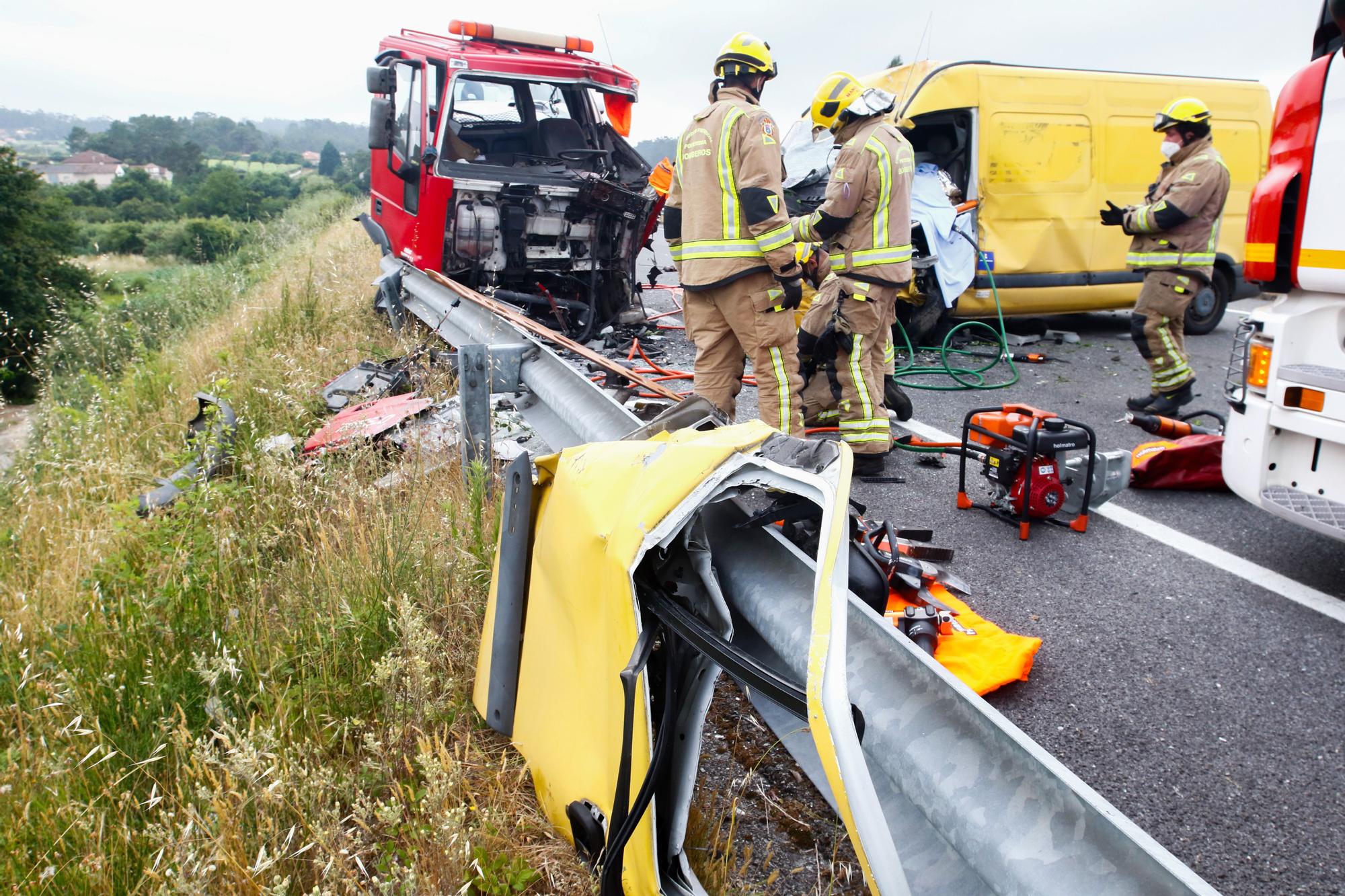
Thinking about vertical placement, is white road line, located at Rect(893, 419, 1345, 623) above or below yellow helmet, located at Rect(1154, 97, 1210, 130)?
below

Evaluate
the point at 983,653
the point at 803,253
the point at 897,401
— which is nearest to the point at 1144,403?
the point at 897,401

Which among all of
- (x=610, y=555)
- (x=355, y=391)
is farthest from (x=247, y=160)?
(x=610, y=555)

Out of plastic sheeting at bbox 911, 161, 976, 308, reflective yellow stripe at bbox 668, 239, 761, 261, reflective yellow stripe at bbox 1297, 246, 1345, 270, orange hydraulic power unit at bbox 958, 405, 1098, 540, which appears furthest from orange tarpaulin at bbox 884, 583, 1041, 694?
plastic sheeting at bbox 911, 161, 976, 308

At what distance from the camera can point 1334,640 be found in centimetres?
305

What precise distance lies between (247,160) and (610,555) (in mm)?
81152

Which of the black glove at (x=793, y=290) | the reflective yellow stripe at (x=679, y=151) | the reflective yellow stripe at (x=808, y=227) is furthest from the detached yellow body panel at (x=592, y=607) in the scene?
the reflective yellow stripe at (x=808, y=227)

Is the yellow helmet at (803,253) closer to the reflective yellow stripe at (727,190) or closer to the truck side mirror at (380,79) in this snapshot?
the reflective yellow stripe at (727,190)

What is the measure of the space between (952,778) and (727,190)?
12.7 feet

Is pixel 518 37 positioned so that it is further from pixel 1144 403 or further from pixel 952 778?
pixel 952 778

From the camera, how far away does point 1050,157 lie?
811 cm

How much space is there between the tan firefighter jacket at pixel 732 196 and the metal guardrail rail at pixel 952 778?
120 inches

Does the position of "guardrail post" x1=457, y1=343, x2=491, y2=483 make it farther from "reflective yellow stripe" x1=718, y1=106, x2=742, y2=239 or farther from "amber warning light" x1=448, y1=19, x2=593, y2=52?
"amber warning light" x1=448, y1=19, x2=593, y2=52

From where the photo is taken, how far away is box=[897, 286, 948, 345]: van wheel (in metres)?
7.89

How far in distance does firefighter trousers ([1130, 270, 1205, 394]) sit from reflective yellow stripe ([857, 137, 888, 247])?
223 centimetres
